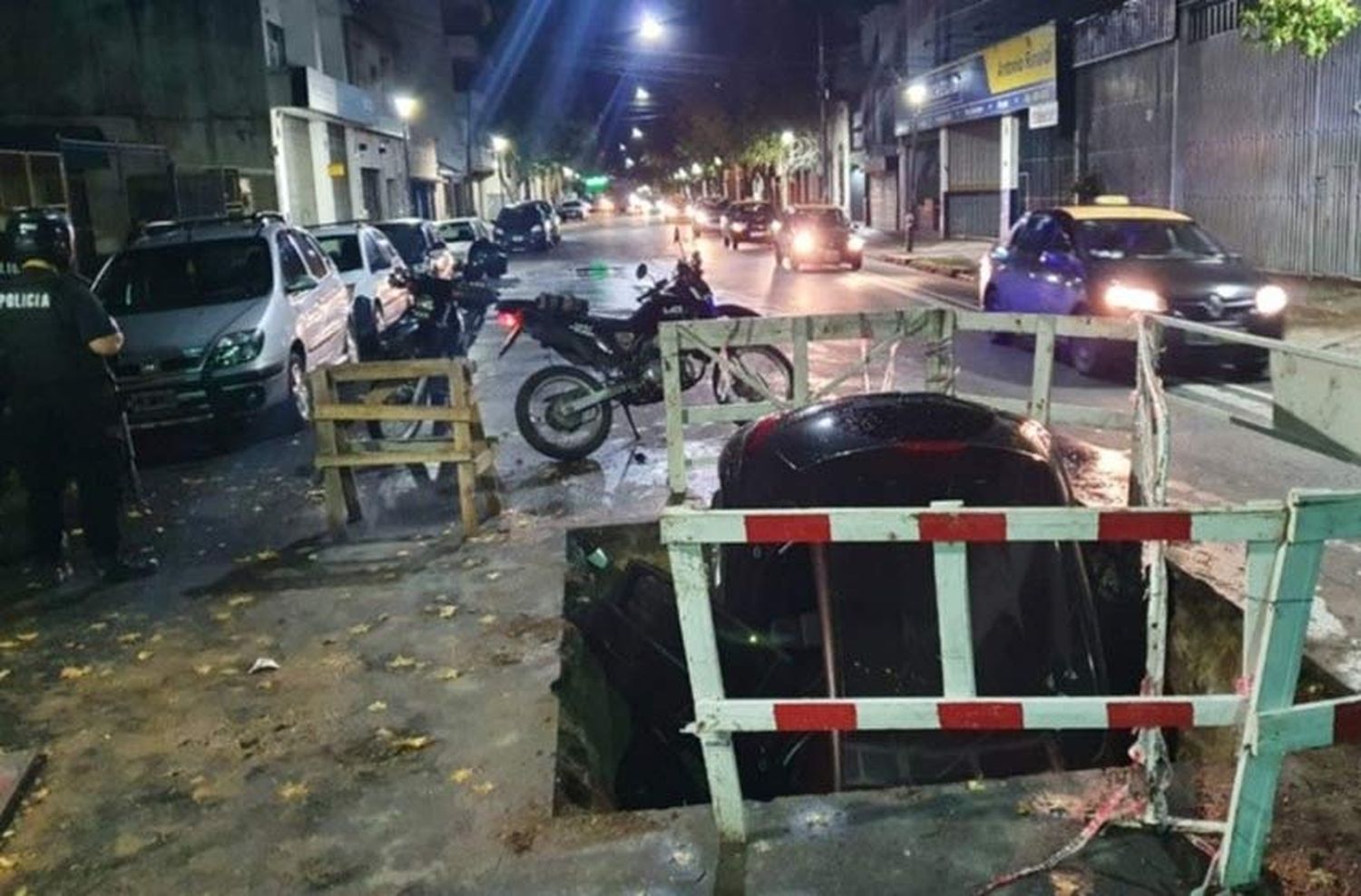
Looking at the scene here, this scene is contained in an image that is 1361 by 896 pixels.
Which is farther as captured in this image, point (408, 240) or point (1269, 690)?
point (408, 240)

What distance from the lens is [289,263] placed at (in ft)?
39.0

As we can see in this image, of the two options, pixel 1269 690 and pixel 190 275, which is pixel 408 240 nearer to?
pixel 190 275

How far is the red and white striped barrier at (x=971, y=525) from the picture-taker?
3.10 m

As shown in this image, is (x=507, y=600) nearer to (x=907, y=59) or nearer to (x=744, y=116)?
(x=907, y=59)

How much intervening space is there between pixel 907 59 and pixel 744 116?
716 inches

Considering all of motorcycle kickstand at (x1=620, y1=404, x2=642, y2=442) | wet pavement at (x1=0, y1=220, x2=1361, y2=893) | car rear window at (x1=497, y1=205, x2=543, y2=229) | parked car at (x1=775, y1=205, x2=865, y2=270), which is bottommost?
wet pavement at (x1=0, y1=220, x2=1361, y2=893)

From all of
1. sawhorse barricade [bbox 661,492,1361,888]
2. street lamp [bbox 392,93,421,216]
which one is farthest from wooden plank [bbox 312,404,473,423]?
street lamp [bbox 392,93,421,216]

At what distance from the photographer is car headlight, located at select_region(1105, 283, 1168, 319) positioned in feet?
39.9

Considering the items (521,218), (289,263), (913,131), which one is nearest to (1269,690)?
(289,263)

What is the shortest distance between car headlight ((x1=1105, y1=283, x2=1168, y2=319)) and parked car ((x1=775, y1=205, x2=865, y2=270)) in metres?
15.9

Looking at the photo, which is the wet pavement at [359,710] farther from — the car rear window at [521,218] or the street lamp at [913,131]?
the car rear window at [521,218]

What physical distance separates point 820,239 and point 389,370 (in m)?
21.4

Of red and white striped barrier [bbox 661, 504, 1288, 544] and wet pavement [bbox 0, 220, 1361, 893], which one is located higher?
red and white striped barrier [bbox 661, 504, 1288, 544]

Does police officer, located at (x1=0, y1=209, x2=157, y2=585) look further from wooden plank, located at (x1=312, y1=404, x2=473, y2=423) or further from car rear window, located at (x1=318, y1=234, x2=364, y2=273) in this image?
car rear window, located at (x1=318, y1=234, x2=364, y2=273)
